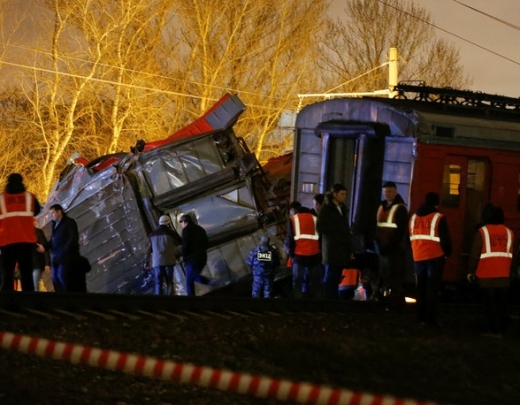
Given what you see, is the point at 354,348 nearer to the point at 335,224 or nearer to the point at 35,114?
the point at 335,224

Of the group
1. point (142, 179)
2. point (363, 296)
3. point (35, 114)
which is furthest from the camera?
point (35, 114)

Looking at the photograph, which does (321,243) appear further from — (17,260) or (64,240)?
(17,260)

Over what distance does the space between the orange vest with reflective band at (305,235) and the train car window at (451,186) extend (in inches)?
82.3

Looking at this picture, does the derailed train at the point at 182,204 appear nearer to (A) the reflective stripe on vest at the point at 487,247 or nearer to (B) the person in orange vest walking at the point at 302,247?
(B) the person in orange vest walking at the point at 302,247

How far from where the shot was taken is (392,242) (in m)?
13.1

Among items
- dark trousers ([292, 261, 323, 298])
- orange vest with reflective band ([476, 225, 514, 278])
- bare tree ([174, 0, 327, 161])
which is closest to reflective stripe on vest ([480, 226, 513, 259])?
orange vest with reflective band ([476, 225, 514, 278])

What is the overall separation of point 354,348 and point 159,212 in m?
7.88

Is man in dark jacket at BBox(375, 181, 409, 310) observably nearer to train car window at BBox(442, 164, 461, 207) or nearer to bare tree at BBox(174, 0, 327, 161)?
train car window at BBox(442, 164, 461, 207)

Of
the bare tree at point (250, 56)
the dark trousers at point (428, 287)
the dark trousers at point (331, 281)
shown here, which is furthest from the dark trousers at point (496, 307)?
the bare tree at point (250, 56)

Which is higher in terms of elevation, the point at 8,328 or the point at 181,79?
the point at 181,79

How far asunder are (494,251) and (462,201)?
3580 millimetres

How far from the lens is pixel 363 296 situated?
52.5 ft

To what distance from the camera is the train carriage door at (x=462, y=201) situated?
15.4 m

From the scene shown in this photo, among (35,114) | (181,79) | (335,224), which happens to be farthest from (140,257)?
(181,79)
